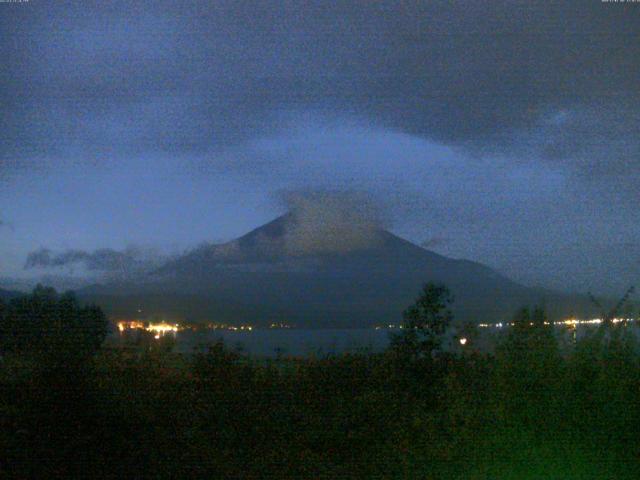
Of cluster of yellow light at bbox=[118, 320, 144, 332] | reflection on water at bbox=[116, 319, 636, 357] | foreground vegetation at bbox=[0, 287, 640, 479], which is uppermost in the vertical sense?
cluster of yellow light at bbox=[118, 320, 144, 332]

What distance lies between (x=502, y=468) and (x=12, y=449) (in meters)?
4.49

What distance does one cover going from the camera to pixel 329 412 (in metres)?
7.97

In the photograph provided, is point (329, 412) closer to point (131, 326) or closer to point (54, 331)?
point (54, 331)

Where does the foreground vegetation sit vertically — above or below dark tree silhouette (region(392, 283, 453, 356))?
below

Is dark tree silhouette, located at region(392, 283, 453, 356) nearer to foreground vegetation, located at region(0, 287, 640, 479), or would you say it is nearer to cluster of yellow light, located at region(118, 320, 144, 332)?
foreground vegetation, located at region(0, 287, 640, 479)

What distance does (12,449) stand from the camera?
23.4ft

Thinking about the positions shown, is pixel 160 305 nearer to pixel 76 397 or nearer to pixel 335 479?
pixel 76 397

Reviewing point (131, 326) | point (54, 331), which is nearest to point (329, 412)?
point (54, 331)

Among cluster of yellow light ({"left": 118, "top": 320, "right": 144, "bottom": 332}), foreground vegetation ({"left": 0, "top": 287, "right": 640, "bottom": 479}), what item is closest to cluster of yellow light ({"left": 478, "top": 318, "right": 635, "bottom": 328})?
foreground vegetation ({"left": 0, "top": 287, "right": 640, "bottom": 479})

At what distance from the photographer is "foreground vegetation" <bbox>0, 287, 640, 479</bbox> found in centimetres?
659

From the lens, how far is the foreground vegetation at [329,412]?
21.6ft

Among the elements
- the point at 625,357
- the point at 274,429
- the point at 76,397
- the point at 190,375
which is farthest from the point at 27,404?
the point at 625,357

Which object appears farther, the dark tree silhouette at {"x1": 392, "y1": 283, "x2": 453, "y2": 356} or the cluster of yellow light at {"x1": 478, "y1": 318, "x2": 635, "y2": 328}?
the dark tree silhouette at {"x1": 392, "y1": 283, "x2": 453, "y2": 356}

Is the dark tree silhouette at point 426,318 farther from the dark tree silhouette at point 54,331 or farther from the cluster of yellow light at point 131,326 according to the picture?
the dark tree silhouette at point 54,331
